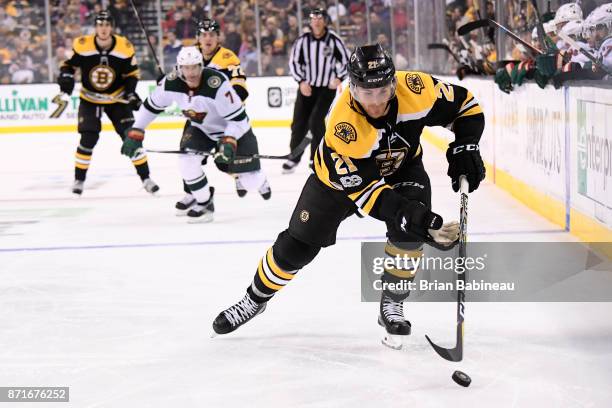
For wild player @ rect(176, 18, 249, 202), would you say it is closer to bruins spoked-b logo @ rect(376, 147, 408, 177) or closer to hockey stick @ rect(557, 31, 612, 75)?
hockey stick @ rect(557, 31, 612, 75)

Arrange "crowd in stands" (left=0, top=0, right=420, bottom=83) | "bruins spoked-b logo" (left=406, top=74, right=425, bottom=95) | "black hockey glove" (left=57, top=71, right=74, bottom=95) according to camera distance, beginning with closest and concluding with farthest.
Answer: "bruins spoked-b logo" (left=406, top=74, right=425, bottom=95), "black hockey glove" (left=57, top=71, right=74, bottom=95), "crowd in stands" (left=0, top=0, right=420, bottom=83)

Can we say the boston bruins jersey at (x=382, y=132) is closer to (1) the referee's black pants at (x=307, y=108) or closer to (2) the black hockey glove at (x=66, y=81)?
(2) the black hockey glove at (x=66, y=81)

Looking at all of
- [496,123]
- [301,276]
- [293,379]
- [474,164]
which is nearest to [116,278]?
[301,276]

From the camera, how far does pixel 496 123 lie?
695cm

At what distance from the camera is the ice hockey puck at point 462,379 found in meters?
2.71

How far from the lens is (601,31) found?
4.84 metres

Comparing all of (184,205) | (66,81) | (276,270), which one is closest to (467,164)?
(276,270)

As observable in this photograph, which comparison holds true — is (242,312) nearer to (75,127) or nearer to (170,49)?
(75,127)

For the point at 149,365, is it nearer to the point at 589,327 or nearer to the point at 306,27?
the point at 589,327

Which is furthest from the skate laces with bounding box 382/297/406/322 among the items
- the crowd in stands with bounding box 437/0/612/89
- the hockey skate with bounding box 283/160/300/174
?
the hockey skate with bounding box 283/160/300/174

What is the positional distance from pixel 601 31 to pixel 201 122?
2.18 metres

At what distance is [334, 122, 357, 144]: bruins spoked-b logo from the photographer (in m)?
2.82

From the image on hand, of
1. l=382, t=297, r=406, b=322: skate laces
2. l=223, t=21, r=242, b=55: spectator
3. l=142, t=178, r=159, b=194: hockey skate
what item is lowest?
l=142, t=178, r=159, b=194: hockey skate

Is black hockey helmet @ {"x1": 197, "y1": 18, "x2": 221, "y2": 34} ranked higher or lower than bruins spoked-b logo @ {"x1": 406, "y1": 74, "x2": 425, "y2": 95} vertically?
higher
